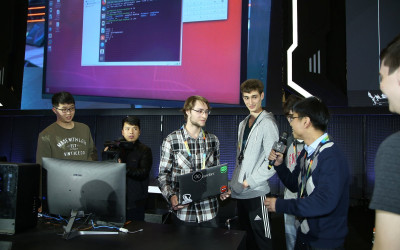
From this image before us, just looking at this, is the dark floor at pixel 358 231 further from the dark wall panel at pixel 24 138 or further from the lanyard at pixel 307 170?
the dark wall panel at pixel 24 138

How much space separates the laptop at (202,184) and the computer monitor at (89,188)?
0.43m

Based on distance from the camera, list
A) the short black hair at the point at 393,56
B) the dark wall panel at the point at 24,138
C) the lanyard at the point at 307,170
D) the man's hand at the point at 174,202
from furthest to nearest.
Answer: the dark wall panel at the point at 24,138 → the man's hand at the point at 174,202 → the lanyard at the point at 307,170 → the short black hair at the point at 393,56

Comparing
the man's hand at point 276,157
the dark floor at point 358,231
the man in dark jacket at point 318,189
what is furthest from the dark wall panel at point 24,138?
the man in dark jacket at point 318,189

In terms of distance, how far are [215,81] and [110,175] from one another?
2434 mm

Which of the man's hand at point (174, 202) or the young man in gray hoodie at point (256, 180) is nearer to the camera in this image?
the man's hand at point (174, 202)

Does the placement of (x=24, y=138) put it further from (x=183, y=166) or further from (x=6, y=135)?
(x=183, y=166)

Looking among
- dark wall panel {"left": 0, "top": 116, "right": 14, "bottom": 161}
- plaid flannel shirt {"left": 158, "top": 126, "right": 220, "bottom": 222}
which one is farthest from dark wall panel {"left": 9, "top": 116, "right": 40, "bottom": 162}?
plaid flannel shirt {"left": 158, "top": 126, "right": 220, "bottom": 222}

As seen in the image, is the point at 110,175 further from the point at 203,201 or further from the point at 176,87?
the point at 176,87

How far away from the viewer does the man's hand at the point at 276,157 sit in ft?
6.23

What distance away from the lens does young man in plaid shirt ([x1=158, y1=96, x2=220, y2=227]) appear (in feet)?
7.47

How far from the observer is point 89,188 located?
5.64 ft

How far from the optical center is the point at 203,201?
91.1 inches

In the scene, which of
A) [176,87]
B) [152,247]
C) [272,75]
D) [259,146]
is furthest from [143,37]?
[152,247]

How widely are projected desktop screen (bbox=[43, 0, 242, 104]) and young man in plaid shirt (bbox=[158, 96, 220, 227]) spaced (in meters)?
1.52
